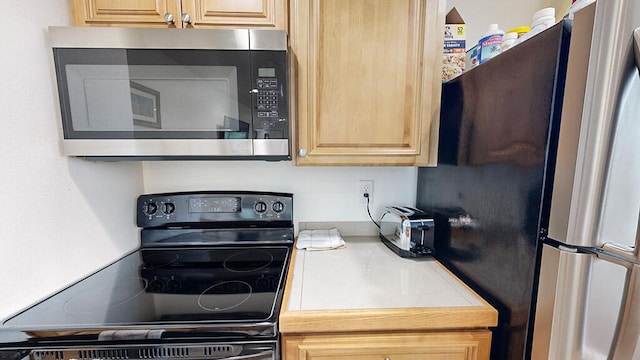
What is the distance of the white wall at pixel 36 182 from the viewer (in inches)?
28.0

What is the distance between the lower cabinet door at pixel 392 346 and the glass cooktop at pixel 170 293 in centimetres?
13

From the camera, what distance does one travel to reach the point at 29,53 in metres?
0.77

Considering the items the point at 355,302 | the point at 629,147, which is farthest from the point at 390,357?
the point at 629,147

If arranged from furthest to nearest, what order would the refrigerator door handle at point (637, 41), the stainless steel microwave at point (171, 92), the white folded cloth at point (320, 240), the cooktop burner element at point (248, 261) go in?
the white folded cloth at point (320, 240)
the cooktop burner element at point (248, 261)
the stainless steel microwave at point (171, 92)
the refrigerator door handle at point (637, 41)

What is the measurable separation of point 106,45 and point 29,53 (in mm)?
197

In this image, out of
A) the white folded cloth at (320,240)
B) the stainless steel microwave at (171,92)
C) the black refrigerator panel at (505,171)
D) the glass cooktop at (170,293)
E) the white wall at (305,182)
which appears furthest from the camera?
the white wall at (305,182)

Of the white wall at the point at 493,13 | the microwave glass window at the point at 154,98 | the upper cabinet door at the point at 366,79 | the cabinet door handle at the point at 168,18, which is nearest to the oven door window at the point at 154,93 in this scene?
the microwave glass window at the point at 154,98

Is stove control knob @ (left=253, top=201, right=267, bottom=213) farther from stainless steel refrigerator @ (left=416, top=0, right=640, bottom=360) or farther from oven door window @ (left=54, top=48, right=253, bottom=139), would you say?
stainless steel refrigerator @ (left=416, top=0, right=640, bottom=360)

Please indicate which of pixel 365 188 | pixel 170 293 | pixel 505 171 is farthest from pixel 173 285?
pixel 505 171

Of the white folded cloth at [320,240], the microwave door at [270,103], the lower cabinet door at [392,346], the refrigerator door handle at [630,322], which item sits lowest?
the lower cabinet door at [392,346]

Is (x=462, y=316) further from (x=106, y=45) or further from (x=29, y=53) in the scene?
(x=29, y=53)

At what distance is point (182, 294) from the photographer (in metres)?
0.84

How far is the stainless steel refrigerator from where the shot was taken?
44cm

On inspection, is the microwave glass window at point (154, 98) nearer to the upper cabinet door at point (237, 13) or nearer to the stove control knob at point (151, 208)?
the upper cabinet door at point (237, 13)
